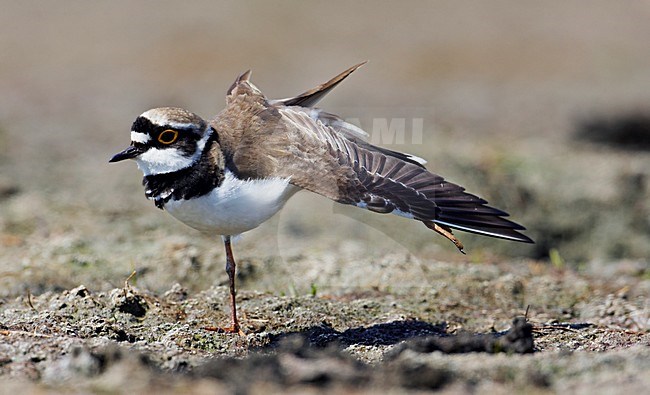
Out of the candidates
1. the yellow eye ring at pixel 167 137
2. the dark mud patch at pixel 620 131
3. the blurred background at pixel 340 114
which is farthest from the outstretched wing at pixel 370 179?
the dark mud patch at pixel 620 131

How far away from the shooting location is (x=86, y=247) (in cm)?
638

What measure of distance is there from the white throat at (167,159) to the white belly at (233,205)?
6.8 inches

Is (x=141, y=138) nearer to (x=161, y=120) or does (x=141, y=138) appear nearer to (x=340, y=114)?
(x=161, y=120)

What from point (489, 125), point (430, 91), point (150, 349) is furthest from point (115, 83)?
point (150, 349)

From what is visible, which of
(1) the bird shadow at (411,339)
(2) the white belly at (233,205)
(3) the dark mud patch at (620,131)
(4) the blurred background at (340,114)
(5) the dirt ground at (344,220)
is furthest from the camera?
(3) the dark mud patch at (620,131)

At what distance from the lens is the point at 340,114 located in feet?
35.3

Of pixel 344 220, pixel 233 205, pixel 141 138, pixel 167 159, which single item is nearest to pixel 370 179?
pixel 233 205

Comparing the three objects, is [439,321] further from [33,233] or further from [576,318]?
[33,233]

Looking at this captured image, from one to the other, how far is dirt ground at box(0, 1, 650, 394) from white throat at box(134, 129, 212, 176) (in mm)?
736

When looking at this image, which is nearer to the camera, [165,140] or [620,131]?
[165,140]

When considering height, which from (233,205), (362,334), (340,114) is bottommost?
(362,334)

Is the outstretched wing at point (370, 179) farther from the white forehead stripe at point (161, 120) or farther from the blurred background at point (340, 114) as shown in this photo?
the blurred background at point (340, 114)

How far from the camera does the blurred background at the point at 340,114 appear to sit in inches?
252

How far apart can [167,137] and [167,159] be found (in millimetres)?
112
